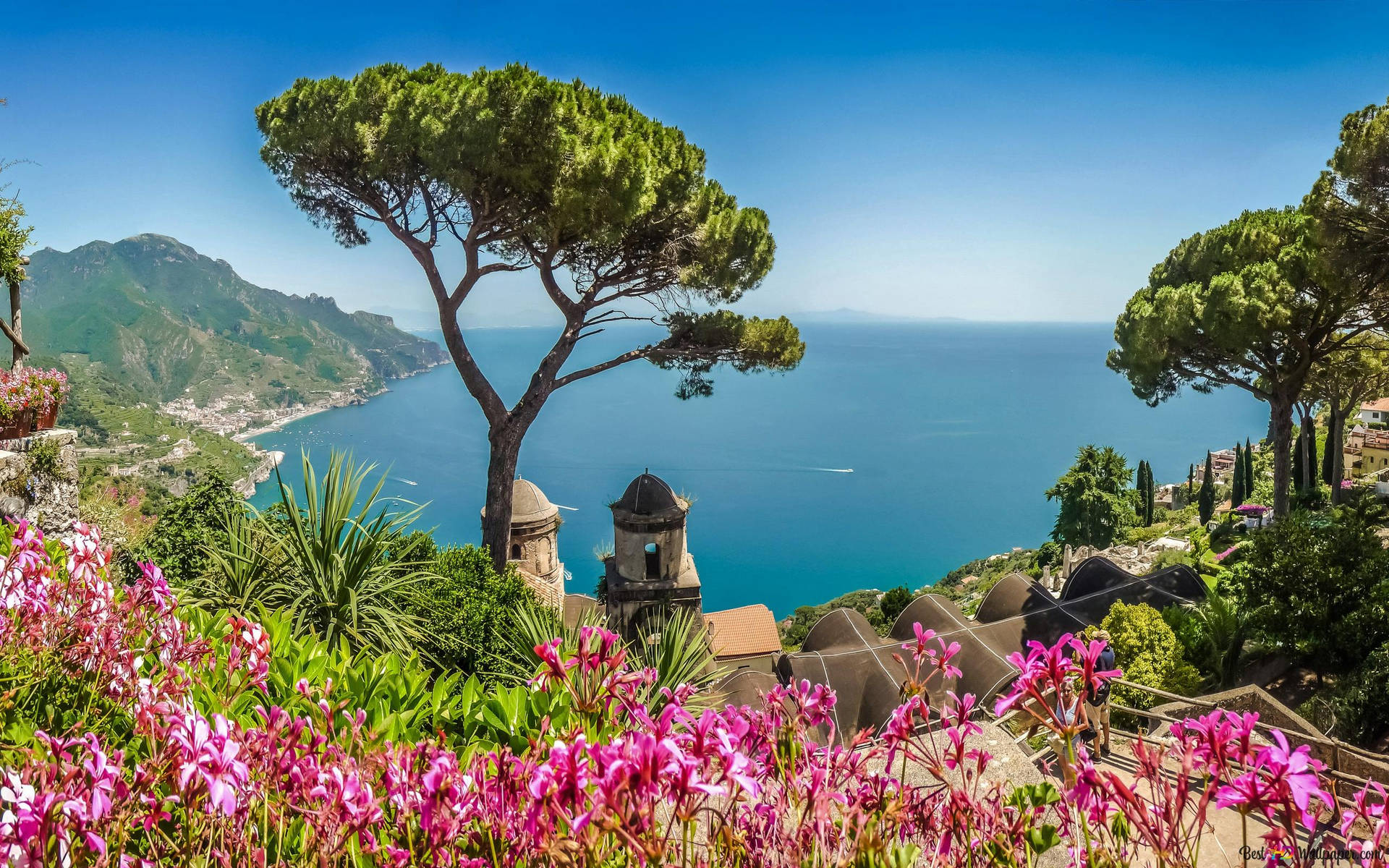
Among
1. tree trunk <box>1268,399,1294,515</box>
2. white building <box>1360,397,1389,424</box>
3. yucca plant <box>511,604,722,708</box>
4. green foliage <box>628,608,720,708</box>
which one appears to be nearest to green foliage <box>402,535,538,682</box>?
yucca plant <box>511,604,722,708</box>

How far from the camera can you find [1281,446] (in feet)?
46.1

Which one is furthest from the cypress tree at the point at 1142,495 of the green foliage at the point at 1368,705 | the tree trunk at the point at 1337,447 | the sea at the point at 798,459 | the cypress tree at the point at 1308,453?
the green foliage at the point at 1368,705

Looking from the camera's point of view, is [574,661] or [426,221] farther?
[426,221]

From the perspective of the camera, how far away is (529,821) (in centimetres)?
124

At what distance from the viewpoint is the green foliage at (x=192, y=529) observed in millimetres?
7230

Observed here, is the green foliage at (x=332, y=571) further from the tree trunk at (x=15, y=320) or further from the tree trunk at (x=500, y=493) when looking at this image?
the tree trunk at (x=15, y=320)

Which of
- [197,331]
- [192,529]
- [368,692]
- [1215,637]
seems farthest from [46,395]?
[197,331]

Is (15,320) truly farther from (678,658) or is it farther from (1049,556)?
(1049,556)

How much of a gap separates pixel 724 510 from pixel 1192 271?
63.3 meters

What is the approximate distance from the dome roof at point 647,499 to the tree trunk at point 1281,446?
11388mm

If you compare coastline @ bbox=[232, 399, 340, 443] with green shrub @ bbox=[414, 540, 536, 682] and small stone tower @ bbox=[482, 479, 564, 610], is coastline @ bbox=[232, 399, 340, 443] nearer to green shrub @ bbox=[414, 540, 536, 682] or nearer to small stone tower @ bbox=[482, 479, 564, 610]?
small stone tower @ bbox=[482, 479, 564, 610]

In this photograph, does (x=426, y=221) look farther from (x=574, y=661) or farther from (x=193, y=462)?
(x=193, y=462)

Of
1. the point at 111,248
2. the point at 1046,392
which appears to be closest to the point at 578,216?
the point at 1046,392

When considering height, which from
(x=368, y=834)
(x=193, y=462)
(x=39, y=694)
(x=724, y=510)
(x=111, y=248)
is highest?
(x=111, y=248)
